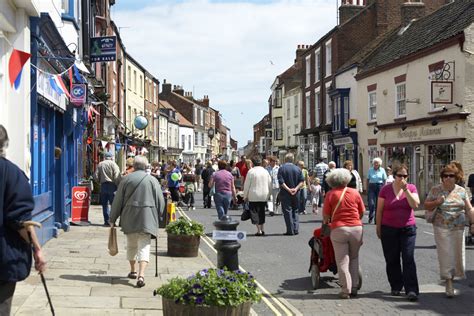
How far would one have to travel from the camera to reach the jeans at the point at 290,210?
14500mm

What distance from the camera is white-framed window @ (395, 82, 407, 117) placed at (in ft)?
92.3

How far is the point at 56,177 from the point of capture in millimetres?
14141

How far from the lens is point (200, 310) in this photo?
18.1 ft

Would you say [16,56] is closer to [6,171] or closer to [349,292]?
[6,171]

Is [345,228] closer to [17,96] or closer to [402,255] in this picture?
[402,255]

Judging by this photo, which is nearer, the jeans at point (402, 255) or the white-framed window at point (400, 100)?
the jeans at point (402, 255)

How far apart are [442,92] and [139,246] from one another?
1708 cm

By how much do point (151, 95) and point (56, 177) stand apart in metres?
41.9

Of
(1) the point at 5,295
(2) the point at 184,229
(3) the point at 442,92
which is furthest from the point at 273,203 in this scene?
(1) the point at 5,295

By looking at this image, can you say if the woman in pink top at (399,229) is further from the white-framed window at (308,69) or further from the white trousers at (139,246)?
the white-framed window at (308,69)

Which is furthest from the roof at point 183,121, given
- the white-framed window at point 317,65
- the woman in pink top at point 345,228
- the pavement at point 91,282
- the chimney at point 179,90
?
the woman in pink top at point 345,228

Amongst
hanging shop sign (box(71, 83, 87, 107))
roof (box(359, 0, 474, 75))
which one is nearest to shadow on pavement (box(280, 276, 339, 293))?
hanging shop sign (box(71, 83, 87, 107))

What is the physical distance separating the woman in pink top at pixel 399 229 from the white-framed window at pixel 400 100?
66.9 feet

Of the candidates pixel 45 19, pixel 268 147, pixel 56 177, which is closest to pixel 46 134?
pixel 56 177
